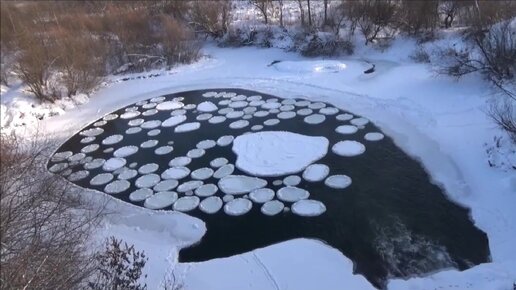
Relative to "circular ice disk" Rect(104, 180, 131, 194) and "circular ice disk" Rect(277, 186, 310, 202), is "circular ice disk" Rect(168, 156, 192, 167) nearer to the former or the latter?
"circular ice disk" Rect(104, 180, 131, 194)

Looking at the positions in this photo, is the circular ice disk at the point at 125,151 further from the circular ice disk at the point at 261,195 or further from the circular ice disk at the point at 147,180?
the circular ice disk at the point at 261,195

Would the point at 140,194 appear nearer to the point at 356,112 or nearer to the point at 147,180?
the point at 147,180

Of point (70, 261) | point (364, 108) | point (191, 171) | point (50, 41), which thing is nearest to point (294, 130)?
point (364, 108)

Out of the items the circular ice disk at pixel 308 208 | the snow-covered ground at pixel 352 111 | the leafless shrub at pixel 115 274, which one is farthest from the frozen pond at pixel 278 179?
the leafless shrub at pixel 115 274

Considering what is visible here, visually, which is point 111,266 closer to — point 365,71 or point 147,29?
point 365,71

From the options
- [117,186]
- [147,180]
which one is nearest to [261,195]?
[147,180]
